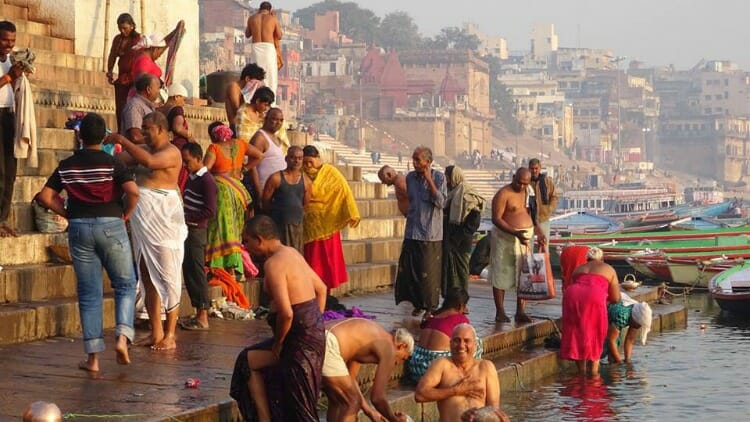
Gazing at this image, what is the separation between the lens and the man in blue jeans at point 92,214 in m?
6.97

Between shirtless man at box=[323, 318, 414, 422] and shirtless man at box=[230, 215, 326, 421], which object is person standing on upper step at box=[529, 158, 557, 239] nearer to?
shirtless man at box=[323, 318, 414, 422]

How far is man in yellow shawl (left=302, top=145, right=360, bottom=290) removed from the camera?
32.2ft

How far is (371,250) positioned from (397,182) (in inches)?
98.6

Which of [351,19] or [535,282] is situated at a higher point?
[351,19]

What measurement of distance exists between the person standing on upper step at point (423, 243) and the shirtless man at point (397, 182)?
11 cm

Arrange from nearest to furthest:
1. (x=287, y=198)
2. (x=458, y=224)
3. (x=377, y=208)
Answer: (x=287, y=198)
(x=458, y=224)
(x=377, y=208)

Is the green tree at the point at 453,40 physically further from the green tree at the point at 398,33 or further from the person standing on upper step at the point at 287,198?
the person standing on upper step at the point at 287,198

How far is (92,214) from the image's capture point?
23.0ft

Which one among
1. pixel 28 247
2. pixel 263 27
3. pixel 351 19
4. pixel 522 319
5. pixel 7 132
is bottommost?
pixel 522 319

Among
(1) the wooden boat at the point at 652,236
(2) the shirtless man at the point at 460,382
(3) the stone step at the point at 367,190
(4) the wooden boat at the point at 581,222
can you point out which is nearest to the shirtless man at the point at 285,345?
(2) the shirtless man at the point at 460,382

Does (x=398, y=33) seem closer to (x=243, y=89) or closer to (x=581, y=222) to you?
(x=581, y=222)

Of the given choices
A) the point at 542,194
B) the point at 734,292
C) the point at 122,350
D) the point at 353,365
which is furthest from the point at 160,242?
the point at 734,292

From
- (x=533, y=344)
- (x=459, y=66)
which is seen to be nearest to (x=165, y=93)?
(x=533, y=344)

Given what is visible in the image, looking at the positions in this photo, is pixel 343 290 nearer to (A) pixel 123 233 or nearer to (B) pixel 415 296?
(B) pixel 415 296
